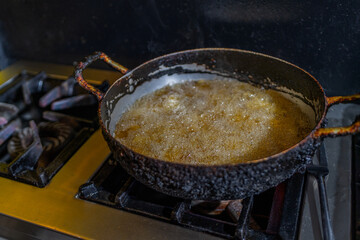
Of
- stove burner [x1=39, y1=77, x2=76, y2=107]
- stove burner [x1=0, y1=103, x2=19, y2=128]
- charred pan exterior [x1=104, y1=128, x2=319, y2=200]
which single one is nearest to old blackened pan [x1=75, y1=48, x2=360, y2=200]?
charred pan exterior [x1=104, y1=128, x2=319, y2=200]

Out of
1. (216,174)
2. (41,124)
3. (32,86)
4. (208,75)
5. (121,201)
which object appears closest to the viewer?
(216,174)

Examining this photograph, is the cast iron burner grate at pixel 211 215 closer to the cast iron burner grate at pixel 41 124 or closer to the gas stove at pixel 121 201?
the gas stove at pixel 121 201

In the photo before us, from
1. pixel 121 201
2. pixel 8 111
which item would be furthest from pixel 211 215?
pixel 8 111

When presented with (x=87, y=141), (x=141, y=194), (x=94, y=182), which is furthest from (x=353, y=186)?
(x=87, y=141)

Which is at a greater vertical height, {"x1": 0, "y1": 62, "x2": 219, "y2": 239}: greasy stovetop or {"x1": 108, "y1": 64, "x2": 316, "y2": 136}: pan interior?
{"x1": 108, "y1": 64, "x2": 316, "y2": 136}: pan interior

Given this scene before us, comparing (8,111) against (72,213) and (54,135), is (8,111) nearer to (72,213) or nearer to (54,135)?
(54,135)

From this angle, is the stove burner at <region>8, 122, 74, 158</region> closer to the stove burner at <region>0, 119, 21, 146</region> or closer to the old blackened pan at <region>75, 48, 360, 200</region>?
the stove burner at <region>0, 119, 21, 146</region>

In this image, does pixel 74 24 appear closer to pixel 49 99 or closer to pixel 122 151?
pixel 49 99
